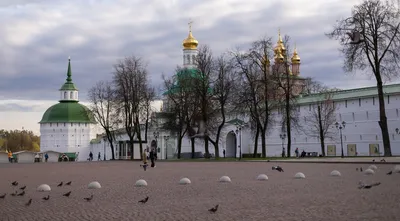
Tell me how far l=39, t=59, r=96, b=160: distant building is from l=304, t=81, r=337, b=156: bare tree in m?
62.4

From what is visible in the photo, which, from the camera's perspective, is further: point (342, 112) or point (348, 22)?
point (342, 112)

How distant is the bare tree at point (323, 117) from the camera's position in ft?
227

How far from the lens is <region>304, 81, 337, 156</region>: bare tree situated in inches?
2719

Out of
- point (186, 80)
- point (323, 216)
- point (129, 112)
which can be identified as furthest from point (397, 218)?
point (129, 112)

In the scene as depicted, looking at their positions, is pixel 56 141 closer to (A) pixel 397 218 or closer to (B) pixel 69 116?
(B) pixel 69 116

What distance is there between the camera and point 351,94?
2803 inches

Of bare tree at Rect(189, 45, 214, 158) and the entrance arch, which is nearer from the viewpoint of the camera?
bare tree at Rect(189, 45, 214, 158)

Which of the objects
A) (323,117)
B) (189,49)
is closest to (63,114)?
(189,49)

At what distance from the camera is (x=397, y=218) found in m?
8.98

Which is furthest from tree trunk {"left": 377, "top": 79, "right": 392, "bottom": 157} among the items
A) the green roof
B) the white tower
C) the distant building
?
the distant building

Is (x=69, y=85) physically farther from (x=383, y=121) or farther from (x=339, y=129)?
(x=383, y=121)

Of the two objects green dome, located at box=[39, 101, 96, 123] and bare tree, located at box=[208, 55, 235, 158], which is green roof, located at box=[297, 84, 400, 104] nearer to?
bare tree, located at box=[208, 55, 235, 158]

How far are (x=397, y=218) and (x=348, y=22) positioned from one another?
1242 inches

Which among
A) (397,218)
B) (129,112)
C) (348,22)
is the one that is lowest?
(397,218)
